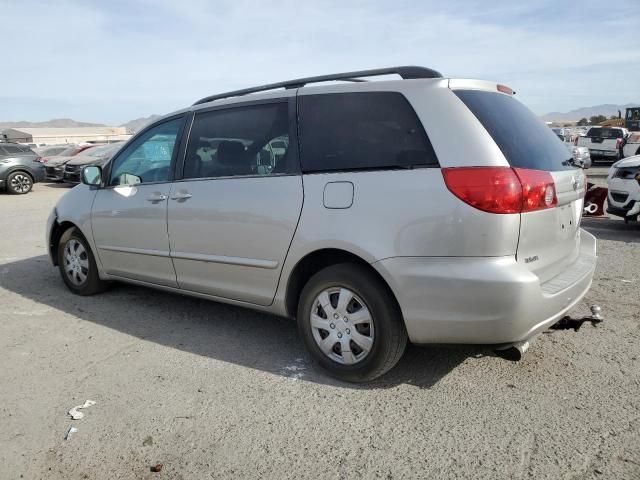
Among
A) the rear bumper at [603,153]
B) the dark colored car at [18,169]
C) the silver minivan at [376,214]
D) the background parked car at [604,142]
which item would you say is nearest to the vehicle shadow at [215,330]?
the silver minivan at [376,214]

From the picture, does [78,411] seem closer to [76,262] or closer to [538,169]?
[76,262]

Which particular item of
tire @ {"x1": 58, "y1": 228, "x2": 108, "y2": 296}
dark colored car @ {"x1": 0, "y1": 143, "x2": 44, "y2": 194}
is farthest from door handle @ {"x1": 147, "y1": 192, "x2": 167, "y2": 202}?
dark colored car @ {"x1": 0, "y1": 143, "x2": 44, "y2": 194}

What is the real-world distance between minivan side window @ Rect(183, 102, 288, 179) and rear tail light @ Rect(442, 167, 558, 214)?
46.2 inches

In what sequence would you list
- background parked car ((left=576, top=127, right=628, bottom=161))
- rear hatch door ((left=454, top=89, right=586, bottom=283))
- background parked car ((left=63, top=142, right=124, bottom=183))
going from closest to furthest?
rear hatch door ((left=454, top=89, right=586, bottom=283)) < background parked car ((left=63, top=142, right=124, bottom=183)) < background parked car ((left=576, top=127, right=628, bottom=161))

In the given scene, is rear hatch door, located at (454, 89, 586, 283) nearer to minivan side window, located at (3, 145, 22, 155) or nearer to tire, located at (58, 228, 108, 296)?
tire, located at (58, 228, 108, 296)

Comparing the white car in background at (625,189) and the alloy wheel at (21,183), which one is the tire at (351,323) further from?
the alloy wheel at (21,183)

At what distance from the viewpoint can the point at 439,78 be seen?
3113 millimetres

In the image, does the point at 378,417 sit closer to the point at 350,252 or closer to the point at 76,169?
the point at 350,252

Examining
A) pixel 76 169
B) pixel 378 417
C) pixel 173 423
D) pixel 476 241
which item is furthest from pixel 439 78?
pixel 76 169

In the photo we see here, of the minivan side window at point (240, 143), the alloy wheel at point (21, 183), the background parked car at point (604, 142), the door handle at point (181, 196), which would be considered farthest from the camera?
the background parked car at point (604, 142)

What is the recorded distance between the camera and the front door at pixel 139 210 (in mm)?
4266

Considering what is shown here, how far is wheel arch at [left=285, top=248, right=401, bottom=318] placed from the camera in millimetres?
3199

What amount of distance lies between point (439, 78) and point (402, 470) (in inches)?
84.3

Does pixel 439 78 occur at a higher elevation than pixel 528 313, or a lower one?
higher
